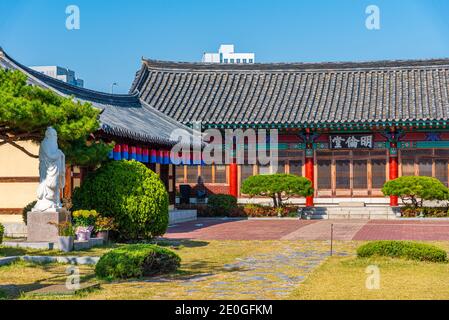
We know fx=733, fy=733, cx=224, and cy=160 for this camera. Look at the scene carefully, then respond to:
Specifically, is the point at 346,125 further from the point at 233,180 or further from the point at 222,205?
the point at 222,205

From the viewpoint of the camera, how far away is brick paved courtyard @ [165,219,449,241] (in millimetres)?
21938

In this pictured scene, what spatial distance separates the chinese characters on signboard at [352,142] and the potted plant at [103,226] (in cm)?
1820

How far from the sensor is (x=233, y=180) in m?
35.3

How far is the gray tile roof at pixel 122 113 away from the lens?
2297cm

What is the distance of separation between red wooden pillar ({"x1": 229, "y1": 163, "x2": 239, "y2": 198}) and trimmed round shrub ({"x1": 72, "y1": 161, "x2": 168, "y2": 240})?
16069 millimetres

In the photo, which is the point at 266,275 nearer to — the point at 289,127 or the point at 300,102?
the point at 289,127

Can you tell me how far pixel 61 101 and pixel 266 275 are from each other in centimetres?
705

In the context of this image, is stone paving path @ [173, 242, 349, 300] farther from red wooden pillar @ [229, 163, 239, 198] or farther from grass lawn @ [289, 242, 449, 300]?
red wooden pillar @ [229, 163, 239, 198]

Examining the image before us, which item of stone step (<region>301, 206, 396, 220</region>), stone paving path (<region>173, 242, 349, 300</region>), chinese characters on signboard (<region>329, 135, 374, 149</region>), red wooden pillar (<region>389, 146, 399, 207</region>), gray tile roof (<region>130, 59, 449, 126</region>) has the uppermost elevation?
gray tile roof (<region>130, 59, 449, 126</region>)

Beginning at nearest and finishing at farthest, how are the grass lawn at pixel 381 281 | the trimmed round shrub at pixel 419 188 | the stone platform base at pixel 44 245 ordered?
1. the grass lawn at pixel 381 281
2. the stone platform base at pixel 44 245
3. the trimmed round shrub at pixel 419 188

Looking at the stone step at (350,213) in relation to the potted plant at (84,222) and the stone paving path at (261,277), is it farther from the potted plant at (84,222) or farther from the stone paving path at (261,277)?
the potted plant at (84,222)

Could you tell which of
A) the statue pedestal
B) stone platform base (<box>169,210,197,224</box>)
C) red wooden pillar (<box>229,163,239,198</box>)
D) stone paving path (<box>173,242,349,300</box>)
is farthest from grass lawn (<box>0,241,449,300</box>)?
red wooden pillar (<box>229,163,239,198</box>)

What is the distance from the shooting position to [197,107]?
121ft

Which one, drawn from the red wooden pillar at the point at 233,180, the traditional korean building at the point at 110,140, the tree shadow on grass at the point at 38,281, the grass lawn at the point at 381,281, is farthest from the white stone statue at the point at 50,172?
the red wooden pillar at the point at 233,180
